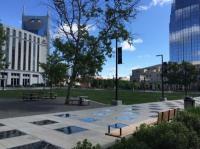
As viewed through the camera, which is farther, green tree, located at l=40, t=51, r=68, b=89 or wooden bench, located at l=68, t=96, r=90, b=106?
green tree, located at l=40, t=51, r=68, b=89

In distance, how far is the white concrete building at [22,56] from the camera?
10964 cm

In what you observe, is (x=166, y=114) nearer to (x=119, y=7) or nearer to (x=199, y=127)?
(x=199, y=127)

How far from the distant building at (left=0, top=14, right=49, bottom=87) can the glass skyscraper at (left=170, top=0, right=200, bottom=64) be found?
67.8 metres

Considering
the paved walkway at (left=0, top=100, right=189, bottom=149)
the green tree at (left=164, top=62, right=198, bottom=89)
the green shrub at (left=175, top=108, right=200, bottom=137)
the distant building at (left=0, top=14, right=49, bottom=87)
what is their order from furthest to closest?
the distant building at (left=0, top=14, right=49, bottom=87) → the green tree at (left=164, top=62, right=198, bottom=89) → the green shrub at (left=175, top=108, right=200, bottom=137) → the paved walkway at (left=0, top=100, right=189, bottom=149)

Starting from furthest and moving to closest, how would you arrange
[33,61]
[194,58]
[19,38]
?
[194,58], [33,61], [19,38]

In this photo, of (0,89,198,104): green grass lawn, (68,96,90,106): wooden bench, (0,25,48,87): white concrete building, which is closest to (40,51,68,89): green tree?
(0,89,198,104): green grass lawn

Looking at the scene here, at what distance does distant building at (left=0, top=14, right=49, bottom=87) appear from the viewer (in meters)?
110

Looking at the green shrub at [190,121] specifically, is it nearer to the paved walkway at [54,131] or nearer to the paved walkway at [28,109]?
the paved walkway at [54,131]

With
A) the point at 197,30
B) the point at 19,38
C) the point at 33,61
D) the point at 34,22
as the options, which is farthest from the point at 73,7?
A: the point at 197,30

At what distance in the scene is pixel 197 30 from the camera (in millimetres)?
144625

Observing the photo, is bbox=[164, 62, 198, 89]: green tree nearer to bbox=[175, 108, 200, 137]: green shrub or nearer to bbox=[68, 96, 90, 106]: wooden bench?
bbox=[68, 96, 90, 106]: wooden bench

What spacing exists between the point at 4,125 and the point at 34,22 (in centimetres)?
13083

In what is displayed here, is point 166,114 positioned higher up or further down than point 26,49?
further down

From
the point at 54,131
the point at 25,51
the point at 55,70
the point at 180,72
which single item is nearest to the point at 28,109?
the point at 54,131
